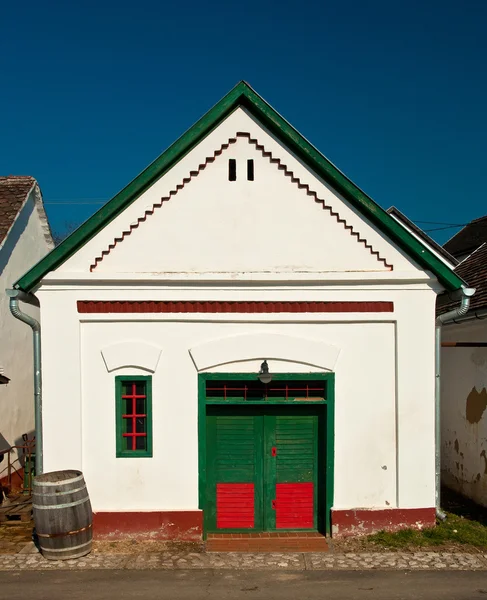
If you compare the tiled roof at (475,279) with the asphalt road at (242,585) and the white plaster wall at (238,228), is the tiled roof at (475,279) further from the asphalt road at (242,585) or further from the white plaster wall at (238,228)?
the asphalt road at (242,585)

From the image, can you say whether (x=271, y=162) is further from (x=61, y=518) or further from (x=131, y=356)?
(x=61, y=518)

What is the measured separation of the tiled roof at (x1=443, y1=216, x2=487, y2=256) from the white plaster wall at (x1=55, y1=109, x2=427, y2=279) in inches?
419

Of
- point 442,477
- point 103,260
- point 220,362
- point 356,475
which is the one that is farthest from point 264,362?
point 442,477

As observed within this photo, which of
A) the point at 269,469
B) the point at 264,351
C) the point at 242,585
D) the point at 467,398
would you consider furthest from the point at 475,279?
the point at 242,585

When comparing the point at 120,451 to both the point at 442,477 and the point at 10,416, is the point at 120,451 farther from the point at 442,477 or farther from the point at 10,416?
the point at 442,477

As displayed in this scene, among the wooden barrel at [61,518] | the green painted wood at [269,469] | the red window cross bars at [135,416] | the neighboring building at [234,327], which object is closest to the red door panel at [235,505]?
the green painted wood at [269,469]

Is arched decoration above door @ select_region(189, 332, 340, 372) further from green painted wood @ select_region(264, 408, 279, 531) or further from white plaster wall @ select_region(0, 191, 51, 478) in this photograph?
white plaster wall @ select_region(0, 191, 51, 478)

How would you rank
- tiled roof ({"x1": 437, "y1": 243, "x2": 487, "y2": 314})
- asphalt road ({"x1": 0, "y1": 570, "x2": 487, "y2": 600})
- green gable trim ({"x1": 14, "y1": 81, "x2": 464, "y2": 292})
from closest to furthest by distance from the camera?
asphalt road ({"x1": 0, "y1": 570, "x2": 487, "y2": 600}), green gable trim ({"x1": 14, "y1": 81, "x2": 464, "y2": 292}), tiled roof ({"x1": 437, "y1": 243, "x2": 487, "y2": 314})

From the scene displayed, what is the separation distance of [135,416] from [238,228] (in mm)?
3318

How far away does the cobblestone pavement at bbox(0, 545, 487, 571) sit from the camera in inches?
321

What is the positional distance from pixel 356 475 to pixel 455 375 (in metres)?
3.84

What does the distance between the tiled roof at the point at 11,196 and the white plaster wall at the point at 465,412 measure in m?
9.60

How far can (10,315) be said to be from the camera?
1338cm

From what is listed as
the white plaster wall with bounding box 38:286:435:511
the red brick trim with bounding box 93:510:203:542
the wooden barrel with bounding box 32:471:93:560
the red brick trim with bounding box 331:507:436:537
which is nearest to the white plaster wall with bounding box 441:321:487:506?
the white plaster wall with bounding box 38:286:435:511
